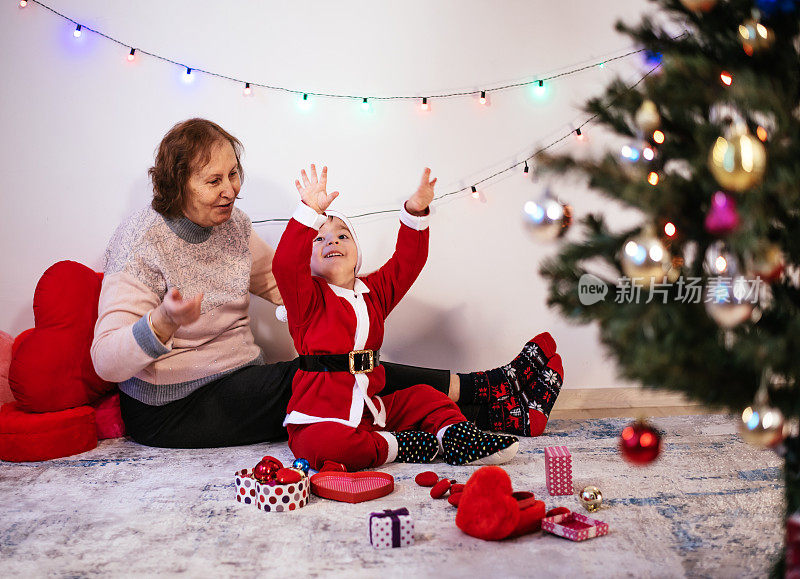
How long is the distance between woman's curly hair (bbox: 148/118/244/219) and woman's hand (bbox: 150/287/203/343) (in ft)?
1.21

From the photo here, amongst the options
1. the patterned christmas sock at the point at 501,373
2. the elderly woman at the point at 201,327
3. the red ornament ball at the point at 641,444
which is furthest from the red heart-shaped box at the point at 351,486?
the red ornament ball at the point at 641,444

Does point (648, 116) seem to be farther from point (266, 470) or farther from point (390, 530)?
point (266, 470)

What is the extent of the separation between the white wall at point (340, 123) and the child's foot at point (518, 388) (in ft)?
0.80

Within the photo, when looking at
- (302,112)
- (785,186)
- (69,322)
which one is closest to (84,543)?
(69,322)

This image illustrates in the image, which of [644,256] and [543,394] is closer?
[644,256]

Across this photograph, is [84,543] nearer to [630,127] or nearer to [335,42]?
[630,127]

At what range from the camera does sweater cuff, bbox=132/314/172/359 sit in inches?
66.1

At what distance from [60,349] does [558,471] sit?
127cm

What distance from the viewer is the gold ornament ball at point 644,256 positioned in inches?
33.6

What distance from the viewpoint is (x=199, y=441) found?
6.33ft

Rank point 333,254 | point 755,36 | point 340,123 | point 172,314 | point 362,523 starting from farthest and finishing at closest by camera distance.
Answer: point 340,123, point 333,254, point 172,314, point 362,523, point 755,36

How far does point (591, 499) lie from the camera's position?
1363mm

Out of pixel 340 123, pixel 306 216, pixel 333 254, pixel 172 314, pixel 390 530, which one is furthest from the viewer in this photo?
pixel 340 123

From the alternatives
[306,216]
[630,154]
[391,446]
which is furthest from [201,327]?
[630,154]
